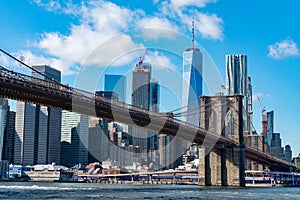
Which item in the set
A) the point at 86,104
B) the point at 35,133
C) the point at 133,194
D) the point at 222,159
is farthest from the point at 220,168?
the point at 35,133

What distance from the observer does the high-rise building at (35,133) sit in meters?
188

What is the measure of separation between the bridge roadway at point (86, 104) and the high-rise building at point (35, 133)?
125916mm

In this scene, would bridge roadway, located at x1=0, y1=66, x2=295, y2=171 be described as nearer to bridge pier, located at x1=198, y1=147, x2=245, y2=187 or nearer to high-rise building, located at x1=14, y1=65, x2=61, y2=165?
bridge pier, located at x1=198, y1=147, x2=245, y2=187

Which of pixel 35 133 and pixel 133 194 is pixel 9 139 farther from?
pixel 133 194

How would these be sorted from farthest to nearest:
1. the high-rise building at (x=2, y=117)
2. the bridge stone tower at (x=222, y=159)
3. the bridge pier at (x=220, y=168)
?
the high-rise building at (x=2, y=117)
the bridge pier at (x=220, y=168)
the bridge stone tower at (x=222, y=159)

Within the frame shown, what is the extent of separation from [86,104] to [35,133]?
145 metres

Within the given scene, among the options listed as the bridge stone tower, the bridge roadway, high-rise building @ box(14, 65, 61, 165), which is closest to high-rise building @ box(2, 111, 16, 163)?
high-rise building @ box(14, 65, 61, 165)

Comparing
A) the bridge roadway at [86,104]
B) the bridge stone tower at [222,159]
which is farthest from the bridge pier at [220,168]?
the bridge roadway at [86,104]

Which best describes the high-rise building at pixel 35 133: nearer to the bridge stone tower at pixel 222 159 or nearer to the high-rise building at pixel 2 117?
the high-rise building at pixel 2 117

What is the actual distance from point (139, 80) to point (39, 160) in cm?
6706

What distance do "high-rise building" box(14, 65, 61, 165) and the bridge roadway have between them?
125916 mm

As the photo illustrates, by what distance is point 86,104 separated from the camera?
48469 mm

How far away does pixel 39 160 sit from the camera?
192m

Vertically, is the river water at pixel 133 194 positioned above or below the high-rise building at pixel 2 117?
below
